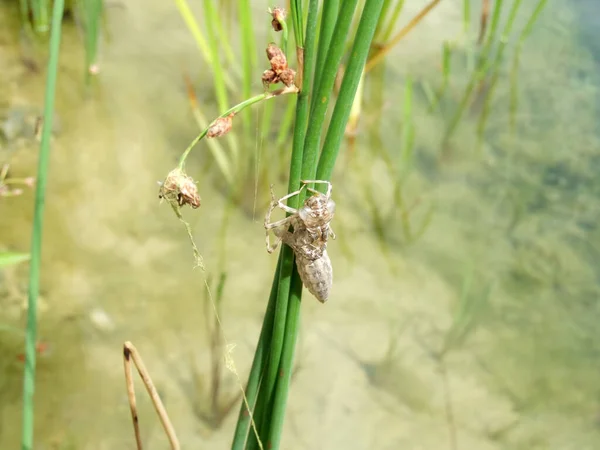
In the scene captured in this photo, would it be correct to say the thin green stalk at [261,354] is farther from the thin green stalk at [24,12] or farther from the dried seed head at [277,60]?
the thin green stalk at [24,12]

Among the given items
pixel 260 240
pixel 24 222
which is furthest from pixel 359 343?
pixel 24 222

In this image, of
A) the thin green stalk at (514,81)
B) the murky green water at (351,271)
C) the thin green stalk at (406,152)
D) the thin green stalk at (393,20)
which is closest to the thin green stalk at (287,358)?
the murky green water at (351,271)

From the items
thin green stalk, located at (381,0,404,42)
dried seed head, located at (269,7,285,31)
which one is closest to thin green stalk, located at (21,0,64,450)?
dried seed head, located at (269,7,285,31)

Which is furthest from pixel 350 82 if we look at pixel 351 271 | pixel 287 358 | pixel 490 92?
pixel 490 92

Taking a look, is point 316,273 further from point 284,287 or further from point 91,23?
point 91,23

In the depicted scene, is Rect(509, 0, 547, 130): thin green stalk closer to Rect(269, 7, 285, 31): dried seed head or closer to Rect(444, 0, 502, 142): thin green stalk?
Rect(444, 0, 502, 142): thin green stalk

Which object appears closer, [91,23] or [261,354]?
[261,354]
